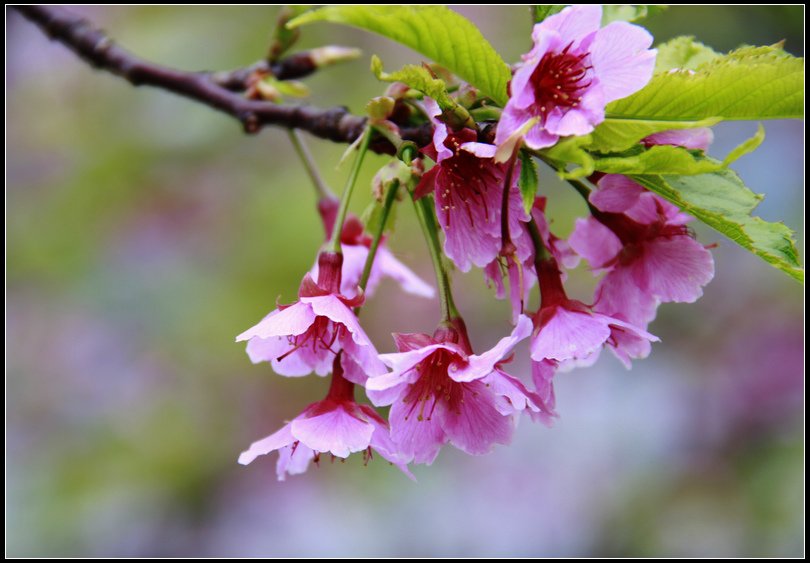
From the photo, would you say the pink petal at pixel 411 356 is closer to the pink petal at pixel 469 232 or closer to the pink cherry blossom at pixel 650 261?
the pink petal at pixel 469 232

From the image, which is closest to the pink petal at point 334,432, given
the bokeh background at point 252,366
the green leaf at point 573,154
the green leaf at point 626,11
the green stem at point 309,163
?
the green leaf at point 573,154

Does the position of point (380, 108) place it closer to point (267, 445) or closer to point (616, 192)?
point (616, 192)

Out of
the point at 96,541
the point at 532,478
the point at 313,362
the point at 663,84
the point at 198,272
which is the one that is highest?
the point at 663,84

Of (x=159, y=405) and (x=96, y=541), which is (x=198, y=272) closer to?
(x=159, y=405)

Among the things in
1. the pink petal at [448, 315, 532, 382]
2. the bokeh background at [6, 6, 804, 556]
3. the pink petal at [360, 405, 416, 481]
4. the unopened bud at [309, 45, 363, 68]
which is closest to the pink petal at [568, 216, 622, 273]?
the pink petal at [448, 315, 532, 382]

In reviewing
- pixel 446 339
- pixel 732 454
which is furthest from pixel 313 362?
pixel 732 454
